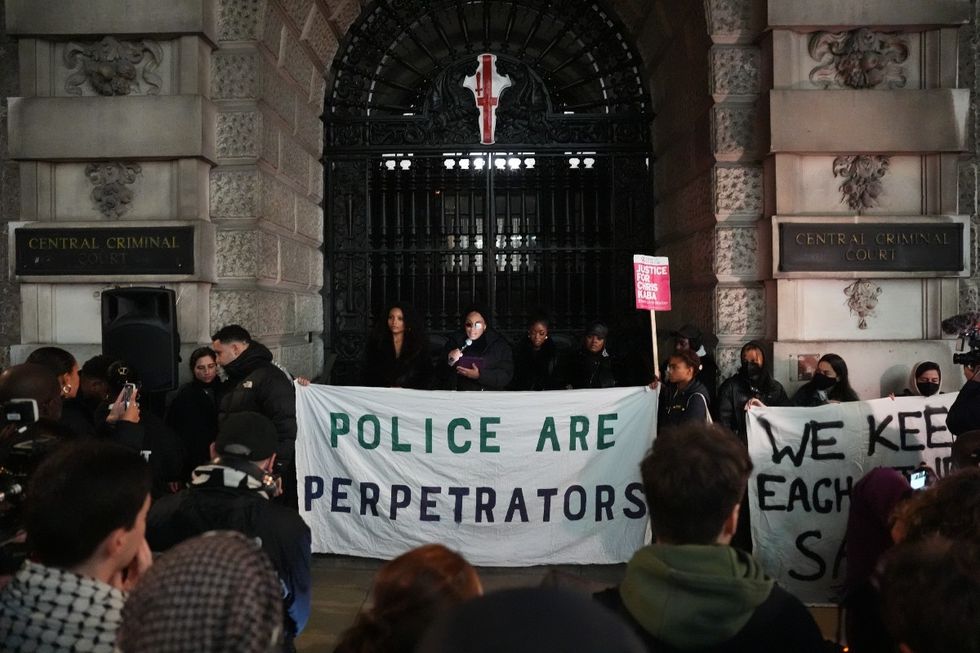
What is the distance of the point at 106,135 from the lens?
24.4 ft

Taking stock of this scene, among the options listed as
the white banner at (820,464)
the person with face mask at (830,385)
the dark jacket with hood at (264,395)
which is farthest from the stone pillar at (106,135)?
the person with face mask at (830,385)

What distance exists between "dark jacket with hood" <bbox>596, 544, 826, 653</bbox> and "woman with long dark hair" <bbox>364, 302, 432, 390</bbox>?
218 inches

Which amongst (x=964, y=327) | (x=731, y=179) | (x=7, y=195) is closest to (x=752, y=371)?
(x=964, y=327)

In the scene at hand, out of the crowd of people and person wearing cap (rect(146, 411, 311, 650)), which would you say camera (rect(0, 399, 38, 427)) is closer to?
the crowd of people

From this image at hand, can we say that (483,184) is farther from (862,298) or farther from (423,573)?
(423,573)

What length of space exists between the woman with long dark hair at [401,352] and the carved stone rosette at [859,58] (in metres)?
4.18

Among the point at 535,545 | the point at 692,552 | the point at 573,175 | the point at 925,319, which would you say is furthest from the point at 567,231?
the point at 692,552

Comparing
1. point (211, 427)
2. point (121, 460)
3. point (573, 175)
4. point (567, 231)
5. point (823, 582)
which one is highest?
point (573, 175)

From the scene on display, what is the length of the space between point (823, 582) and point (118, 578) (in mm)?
4692

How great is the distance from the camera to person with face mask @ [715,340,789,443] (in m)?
6.97

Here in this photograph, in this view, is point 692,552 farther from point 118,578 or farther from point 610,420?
point 610,420

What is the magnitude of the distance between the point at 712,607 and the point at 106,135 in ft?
23.3

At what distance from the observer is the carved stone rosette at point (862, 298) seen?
24.6 feet

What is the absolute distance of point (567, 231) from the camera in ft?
32.6
